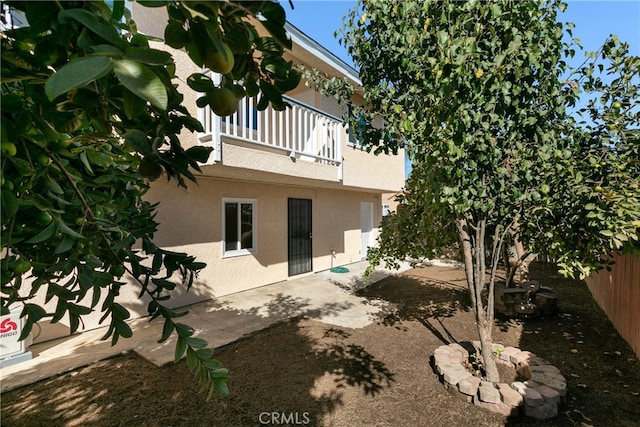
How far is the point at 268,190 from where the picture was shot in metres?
9.15

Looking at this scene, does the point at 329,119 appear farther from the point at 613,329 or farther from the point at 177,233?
the point at 613,329

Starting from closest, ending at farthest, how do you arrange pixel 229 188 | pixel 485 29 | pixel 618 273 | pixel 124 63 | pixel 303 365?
pixel 124 63 < pixel 485 29 < pixel 303 365 < pixel 618 273 < pixel 229 188

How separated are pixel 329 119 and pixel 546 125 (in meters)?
6.02

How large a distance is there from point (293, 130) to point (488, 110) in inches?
196

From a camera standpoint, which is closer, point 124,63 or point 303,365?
point 124,63

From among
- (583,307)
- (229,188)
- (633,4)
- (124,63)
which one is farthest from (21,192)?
(583,307)

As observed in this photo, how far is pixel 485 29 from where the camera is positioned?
319 cm

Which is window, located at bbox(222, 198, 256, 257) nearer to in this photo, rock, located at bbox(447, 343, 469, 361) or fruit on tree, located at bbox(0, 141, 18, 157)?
rock, located at bbox(447, 343, 469, 361)

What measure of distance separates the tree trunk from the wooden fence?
2542 millimetres

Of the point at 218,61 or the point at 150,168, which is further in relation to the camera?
the point at 150,168

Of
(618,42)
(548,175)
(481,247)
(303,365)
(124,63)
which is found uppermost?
(618,42)

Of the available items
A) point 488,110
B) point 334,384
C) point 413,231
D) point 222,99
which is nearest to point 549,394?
point 334,384

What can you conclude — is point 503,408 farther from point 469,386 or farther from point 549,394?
point 549,394

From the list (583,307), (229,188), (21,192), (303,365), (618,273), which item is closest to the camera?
(21,192)
